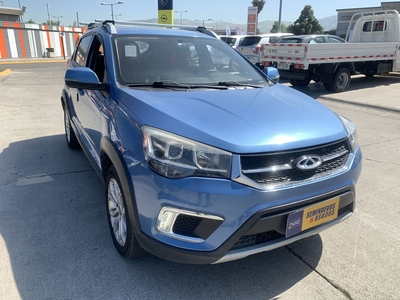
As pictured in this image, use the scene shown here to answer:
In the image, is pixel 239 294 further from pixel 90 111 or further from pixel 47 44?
pixel 47 44

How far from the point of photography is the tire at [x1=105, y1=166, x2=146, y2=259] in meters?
2.40

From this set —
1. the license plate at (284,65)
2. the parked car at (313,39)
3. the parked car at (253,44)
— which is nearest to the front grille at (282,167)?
the license plate at (284,65)

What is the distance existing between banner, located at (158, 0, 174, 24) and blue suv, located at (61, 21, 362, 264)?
10.1m

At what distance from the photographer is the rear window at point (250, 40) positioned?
47.4 ft

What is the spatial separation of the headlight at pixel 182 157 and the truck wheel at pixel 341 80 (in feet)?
31.1

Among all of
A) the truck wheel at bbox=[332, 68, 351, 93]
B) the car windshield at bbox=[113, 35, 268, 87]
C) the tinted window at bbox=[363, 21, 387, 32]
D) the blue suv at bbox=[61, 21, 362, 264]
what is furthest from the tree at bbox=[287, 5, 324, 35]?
the blue suv at bbox=[61, 21, 362, 264]

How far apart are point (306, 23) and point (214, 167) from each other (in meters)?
58.0

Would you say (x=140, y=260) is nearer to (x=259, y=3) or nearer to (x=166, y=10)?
(x=166, y=10)

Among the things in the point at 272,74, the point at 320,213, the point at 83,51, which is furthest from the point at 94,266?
Result: the point at 83,51

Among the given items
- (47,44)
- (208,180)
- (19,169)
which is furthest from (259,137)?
(47,44)

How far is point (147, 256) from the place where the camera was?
265 cm

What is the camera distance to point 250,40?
14.6 meters

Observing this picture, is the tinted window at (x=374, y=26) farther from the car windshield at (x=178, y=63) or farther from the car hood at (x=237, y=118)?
→ the car hood at (x=237, y=118)

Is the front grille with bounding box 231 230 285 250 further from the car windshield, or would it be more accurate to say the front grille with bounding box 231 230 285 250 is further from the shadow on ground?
the car windshield
